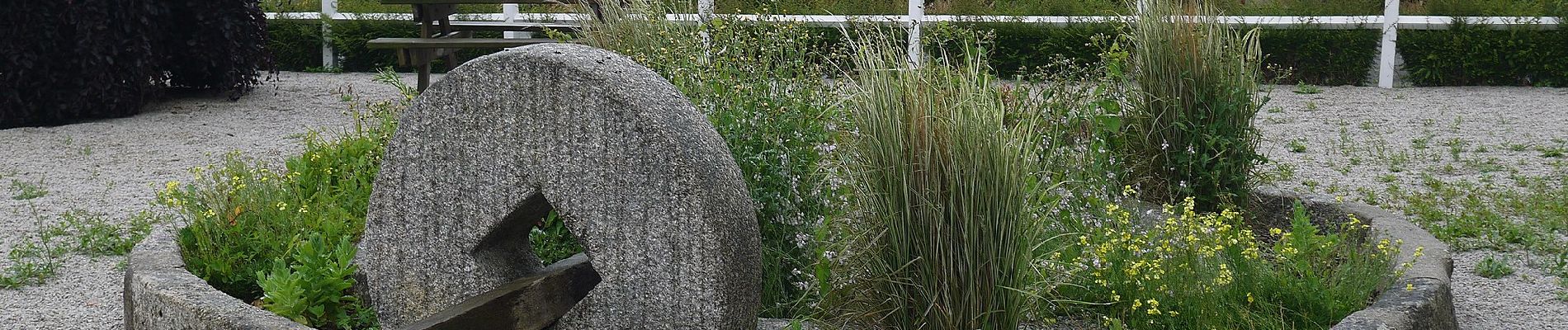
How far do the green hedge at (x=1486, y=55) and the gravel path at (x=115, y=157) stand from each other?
7.77 metres

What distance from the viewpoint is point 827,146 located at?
3734 millimetres

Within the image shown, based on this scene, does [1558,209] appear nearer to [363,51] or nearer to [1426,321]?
[1426,321]

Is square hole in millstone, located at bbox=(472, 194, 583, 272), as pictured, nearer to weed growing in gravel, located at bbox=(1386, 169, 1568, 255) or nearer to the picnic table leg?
weed growing in gravel, located at bbox=(1386, 169, 1568, 255)

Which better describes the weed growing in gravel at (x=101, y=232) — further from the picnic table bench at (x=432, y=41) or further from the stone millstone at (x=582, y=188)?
the picnic table bench at (x=432, y=41)

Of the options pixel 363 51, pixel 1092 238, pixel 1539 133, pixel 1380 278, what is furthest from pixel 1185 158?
pixel 363 51

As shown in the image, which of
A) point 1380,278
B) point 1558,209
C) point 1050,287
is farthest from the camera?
point 1558,209

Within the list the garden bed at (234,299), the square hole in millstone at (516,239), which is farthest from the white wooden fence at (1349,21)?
the square hole in millstone at (516,239)

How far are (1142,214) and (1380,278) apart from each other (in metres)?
1.07

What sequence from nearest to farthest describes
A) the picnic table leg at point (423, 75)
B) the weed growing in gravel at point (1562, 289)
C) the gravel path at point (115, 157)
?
the weed growing in gravel at point (1562, 289)
the gravel path at point (115, 157)
the picnic table leg at point (423, 75)

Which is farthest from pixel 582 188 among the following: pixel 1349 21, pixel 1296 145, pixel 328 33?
pixel 328 33

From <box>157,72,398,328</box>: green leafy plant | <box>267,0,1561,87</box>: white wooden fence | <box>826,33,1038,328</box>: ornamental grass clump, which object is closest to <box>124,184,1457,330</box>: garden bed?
<box>157,72,398,328</box>: green leafy plant

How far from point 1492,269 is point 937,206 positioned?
260cm

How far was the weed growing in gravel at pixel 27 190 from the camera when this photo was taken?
6109 millimetres

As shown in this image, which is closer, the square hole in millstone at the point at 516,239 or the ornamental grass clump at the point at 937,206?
the ornamental grass clump at the point at 937,206
